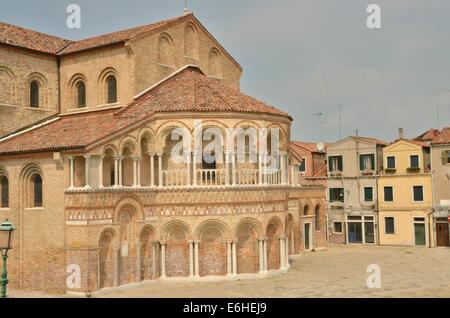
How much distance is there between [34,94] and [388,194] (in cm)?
2621

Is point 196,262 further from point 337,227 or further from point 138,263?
point 337,227

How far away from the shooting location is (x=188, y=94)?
2858cm

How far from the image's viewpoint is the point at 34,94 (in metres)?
32.1

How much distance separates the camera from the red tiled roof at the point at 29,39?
30.9m

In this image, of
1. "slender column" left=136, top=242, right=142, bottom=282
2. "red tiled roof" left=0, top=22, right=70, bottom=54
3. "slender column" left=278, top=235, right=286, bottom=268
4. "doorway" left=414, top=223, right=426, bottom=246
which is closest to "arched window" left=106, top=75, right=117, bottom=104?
"red tiled roof" left=0, top=22, right=70, bottom=54

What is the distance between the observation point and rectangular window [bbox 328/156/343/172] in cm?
4675

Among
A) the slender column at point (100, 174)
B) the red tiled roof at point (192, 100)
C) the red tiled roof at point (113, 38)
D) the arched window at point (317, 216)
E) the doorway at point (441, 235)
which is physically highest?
the red tiled roof at point (113, 38)

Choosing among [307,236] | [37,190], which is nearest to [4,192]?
[37,190]

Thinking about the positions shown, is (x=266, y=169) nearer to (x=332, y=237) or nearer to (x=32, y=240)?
(x=32, y=240)

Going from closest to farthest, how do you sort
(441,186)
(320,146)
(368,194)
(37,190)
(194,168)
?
(37,190) → (194,168) → (441,186) → (368,194) → (320,146)

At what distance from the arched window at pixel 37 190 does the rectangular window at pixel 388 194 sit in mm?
26889

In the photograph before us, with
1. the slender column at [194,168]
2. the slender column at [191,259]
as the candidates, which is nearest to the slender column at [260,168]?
the slender column at [194,168]

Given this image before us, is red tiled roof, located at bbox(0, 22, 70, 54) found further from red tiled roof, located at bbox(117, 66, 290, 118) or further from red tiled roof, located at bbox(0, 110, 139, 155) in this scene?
red tiled roof, located at bbox(117, 66, 290, 118)

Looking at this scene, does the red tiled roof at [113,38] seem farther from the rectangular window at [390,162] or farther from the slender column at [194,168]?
the rectangular window at [390,162]
